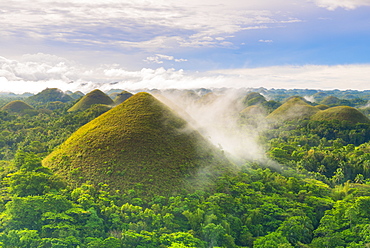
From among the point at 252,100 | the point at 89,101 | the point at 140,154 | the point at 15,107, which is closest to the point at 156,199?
the point at 140,154

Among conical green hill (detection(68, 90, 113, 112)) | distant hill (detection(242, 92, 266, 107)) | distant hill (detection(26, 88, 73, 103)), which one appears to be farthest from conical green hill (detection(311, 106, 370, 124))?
distant hill (detection(26, 88, 73, 103))

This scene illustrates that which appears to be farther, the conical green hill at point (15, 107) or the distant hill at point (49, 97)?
the distant hill at point (49, 97)

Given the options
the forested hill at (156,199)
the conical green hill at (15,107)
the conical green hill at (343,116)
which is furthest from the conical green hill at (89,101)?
the conical green hill at (343,116)

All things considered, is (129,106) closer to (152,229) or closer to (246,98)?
(152,229)

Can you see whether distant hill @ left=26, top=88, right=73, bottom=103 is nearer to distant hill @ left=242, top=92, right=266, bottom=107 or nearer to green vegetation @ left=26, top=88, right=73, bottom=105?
green vegetation @ left=26, top=88, right=73, bottom=105

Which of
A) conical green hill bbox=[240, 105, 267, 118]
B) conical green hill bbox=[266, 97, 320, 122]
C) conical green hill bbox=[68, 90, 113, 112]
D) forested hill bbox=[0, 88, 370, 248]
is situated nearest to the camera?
forested hill bbox=[0, 88, 370, 248]

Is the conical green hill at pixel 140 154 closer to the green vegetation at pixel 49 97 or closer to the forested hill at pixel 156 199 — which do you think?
the forested hill at pixel 156 199
